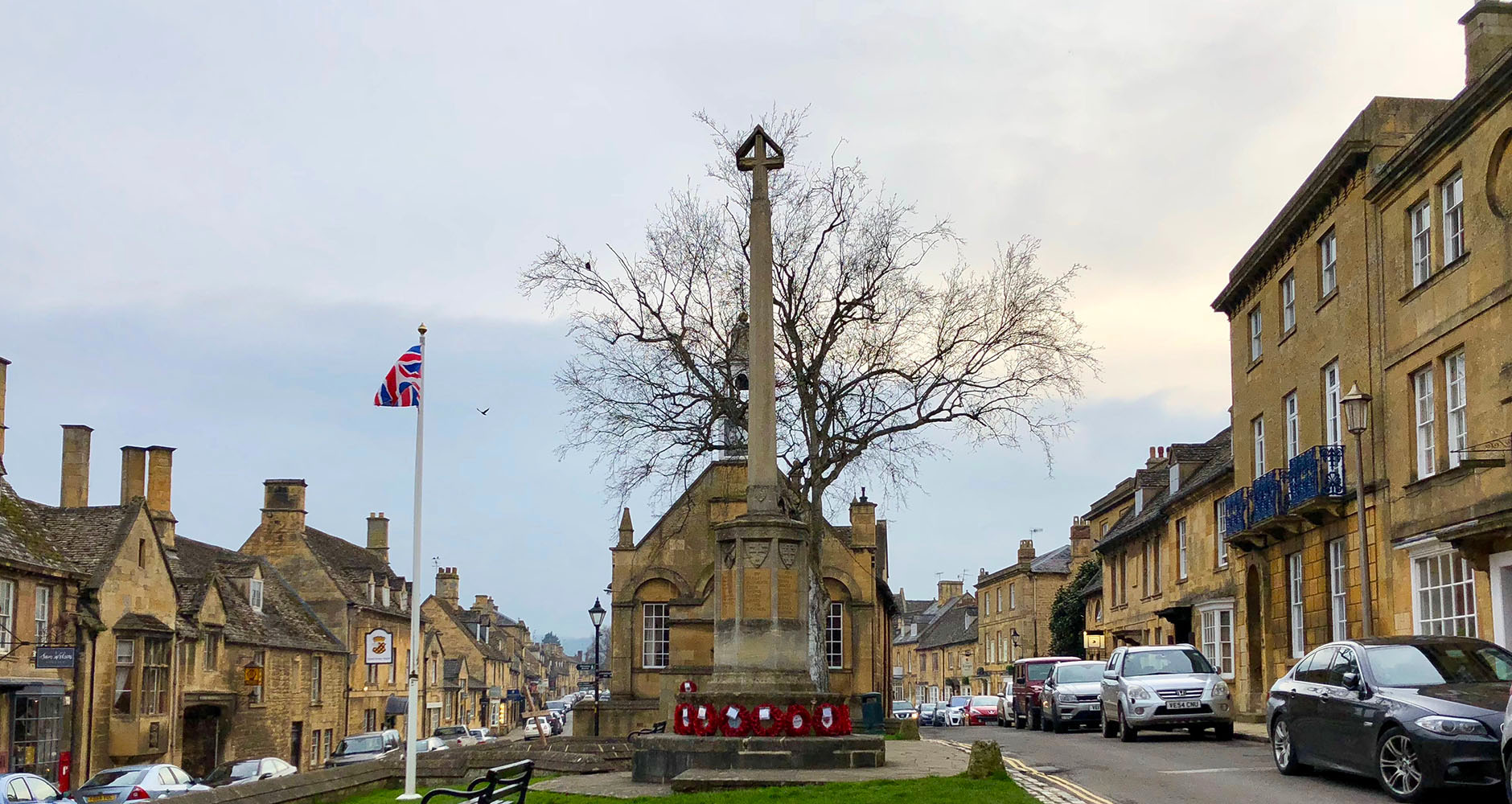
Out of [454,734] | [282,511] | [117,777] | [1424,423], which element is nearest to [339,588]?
[282,511]

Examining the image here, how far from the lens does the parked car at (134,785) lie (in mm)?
27438

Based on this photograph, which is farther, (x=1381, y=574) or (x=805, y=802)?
(x=1381, y=574)

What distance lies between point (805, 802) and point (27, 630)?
1038 inches

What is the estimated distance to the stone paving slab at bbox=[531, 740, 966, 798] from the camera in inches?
652

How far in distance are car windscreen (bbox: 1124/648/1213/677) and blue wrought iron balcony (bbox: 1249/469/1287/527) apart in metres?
4.88

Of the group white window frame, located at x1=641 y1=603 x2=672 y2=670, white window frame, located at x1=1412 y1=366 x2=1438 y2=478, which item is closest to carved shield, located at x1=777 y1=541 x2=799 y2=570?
white window frame, located at x1=1412 y1=366 x2=1438 y2=478

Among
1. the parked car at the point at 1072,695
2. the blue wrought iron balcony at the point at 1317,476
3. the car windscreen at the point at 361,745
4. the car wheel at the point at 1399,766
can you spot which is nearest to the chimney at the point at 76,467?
the car windscreen at the point at 361,745

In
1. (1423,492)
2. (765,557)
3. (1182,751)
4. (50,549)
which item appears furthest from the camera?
(50,549)

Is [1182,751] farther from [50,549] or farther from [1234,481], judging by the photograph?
[50,549]

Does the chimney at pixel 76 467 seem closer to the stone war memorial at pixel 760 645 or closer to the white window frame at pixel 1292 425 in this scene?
the stone war memorial at pixel 760 645

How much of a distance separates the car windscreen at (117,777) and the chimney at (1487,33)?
27577mm

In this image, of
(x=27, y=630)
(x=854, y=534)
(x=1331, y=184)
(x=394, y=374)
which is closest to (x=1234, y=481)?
(x=1331, y=184)

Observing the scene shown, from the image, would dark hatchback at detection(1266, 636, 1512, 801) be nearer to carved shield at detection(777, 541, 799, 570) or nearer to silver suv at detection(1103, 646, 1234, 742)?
carved shield at detection(777, 541, 799, 570)

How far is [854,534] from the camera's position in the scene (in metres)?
48.9
